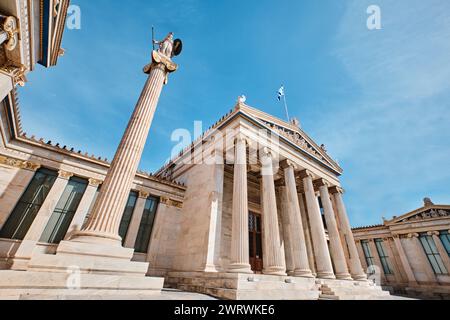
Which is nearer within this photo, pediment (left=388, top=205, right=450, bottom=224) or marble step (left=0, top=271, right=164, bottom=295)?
marble step (left=0, top=271, right=164, bottom=295)

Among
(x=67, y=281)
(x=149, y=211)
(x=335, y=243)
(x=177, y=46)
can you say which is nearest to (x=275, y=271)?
(x=335, y=243)

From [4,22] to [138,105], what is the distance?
492 centimetres

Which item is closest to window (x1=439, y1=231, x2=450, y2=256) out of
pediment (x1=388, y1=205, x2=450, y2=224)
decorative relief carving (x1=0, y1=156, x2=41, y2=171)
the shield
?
pediment (x1=388, y1=205, x2=450, y2=224)

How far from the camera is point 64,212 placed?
11570 millimetres

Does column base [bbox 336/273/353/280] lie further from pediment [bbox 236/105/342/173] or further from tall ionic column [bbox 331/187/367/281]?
pediment [bbox 236/105/342/173]

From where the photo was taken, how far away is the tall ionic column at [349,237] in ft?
50.4

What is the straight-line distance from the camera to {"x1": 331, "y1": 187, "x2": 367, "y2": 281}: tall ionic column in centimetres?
1537

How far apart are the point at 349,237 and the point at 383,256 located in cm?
1812

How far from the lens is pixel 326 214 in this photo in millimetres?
16562

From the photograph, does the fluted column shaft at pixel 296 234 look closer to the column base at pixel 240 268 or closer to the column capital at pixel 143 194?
the column base at pixel 240 268

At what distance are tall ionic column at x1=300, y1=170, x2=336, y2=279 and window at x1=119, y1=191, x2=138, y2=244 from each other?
13432mm

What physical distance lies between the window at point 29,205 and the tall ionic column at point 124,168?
A: 697 cm

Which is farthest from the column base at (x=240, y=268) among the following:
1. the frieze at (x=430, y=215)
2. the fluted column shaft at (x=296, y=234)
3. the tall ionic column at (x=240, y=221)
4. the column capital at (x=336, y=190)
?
the frieze at (x=430, y=215)

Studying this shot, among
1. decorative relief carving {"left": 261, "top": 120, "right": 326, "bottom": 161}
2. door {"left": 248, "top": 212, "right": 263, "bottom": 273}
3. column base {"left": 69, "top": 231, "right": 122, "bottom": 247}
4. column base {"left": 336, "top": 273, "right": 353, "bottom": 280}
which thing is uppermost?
decorative relief carving {"left": 261, "top": 120, "right": 326, "bottom": 161}
